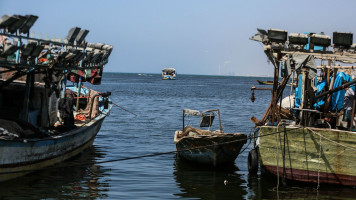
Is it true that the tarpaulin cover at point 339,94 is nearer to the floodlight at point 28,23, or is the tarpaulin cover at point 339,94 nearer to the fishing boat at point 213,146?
the fishing boat at point 213,146

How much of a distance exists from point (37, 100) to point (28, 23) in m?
4.40

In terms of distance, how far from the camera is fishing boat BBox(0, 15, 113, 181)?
41.7ft

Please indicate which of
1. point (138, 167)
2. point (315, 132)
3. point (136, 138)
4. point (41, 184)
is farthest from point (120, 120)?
point (315, 132)

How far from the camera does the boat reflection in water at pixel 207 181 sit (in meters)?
14.3

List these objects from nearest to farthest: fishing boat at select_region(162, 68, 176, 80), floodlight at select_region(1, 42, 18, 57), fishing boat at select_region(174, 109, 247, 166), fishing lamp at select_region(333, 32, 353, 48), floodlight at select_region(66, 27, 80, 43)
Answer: floodlight at select_region(1, 42, 18, 57) < fishing lamp at select_region(333, 32, 353, 48) < floodlight at select_region(66, 27, 80, 43) < fishing boat at select_region(174, 109, 247, 166) < fishing boat at select_region(162, 68, 176, 80)

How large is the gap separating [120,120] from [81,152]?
14.2 meters

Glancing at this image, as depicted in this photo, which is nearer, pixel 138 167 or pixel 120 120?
pixel 138 167

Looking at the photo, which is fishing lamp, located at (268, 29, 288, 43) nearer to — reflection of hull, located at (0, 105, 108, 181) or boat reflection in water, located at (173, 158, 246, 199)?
boat reflection in water, located at (173, 158, 246, 199)

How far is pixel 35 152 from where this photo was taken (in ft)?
47.1

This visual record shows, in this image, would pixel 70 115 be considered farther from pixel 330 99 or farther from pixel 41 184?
pixel 330 99

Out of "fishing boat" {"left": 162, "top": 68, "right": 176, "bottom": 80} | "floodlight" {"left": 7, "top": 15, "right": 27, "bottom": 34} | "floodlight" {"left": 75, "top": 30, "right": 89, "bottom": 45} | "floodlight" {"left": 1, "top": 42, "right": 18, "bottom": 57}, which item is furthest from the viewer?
"fishing boat" {"left": 162, "top": 68, "right": 176, "bottom": 80}

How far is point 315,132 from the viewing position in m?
13.5

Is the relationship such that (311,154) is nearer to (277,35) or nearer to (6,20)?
(277,35)

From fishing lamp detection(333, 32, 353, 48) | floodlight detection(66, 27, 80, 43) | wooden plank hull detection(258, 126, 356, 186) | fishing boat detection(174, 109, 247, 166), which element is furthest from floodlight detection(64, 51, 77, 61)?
fishing lamp detection(333, 32, 353, 48)
